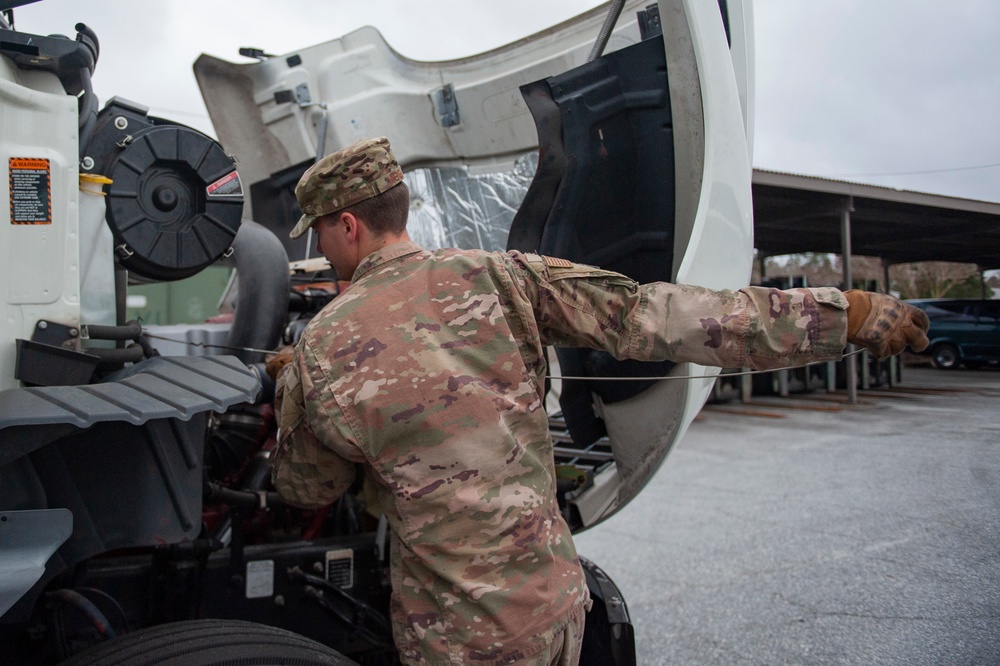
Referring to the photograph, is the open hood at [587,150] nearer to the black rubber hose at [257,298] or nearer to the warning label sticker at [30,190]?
the black rubber hose at [257,298]

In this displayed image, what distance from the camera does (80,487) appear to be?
1.42 m

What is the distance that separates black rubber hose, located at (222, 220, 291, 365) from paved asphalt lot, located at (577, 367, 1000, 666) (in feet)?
6.25

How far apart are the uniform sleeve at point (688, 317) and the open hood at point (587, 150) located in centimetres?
32

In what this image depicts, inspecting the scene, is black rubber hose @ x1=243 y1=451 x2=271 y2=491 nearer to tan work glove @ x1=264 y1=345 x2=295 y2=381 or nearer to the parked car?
tan work glove @ x1=264 y1=345 x2=295 y2=381

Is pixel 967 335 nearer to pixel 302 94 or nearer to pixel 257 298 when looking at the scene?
pixel 257 298

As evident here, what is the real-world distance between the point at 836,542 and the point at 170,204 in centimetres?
316

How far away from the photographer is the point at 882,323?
57.7 inches

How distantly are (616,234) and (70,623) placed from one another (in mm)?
1789

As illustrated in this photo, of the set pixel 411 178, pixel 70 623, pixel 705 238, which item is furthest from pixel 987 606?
pixel 411 178

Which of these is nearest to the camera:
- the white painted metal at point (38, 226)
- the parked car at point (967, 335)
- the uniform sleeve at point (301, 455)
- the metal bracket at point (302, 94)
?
the white painted metal at point (38, 226)

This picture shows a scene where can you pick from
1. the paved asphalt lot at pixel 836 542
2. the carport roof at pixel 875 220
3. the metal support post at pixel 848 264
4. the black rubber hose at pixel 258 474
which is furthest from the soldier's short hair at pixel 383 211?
the paved asphalt lot at pixel 836 542

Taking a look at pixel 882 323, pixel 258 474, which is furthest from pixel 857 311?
pixel 258 474

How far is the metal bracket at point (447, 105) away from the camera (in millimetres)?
3260

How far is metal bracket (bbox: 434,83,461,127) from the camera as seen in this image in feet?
10.7
